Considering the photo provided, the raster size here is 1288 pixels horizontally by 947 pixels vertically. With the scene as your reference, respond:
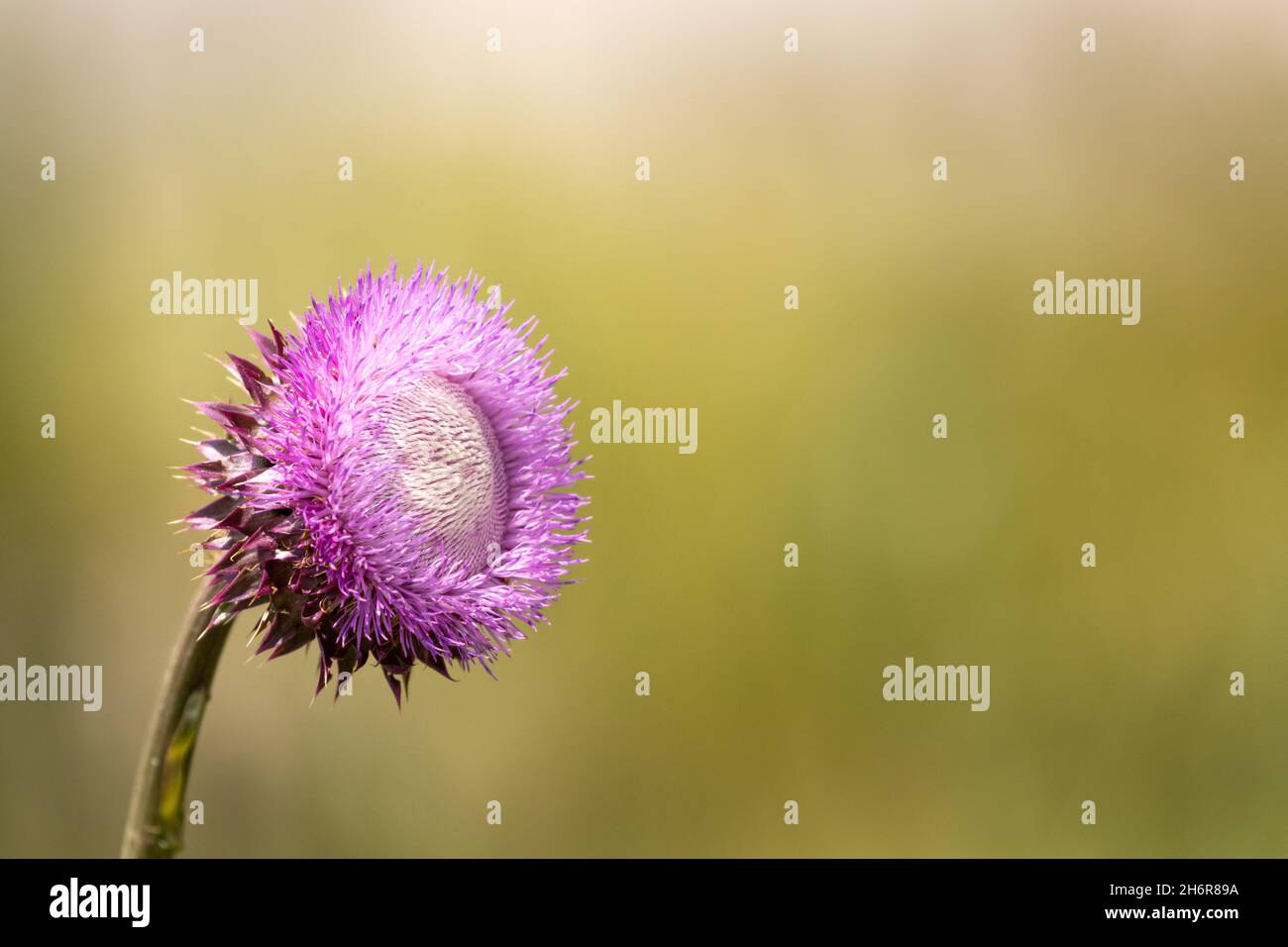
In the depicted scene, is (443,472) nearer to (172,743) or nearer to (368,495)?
(368,495)

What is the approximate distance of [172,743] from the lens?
233 centimetres

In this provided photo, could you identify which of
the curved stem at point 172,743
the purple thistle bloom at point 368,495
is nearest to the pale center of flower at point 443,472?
the purple thistle bloom at point 368,495

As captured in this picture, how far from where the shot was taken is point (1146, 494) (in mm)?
5688

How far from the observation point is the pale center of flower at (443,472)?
2377mm

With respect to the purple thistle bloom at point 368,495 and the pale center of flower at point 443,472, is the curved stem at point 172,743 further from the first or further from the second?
the pale center of flower at point 443,472

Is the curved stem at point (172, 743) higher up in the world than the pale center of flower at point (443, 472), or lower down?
lower down

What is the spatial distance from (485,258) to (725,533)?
1.95m

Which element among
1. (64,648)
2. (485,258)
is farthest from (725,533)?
(64,648)

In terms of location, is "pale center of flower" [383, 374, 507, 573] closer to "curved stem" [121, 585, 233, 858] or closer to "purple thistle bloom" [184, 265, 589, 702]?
"purple thistle bloom" [184, 265, 589, 702]

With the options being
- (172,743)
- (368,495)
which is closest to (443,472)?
(368,495)

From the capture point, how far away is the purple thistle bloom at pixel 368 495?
2.33 m

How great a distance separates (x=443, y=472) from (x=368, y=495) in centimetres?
18

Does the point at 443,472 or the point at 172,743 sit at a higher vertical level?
the point at 443,472

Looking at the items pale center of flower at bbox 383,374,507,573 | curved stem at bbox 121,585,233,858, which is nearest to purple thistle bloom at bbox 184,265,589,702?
pale center of flower at bbox 383,374,507,573
